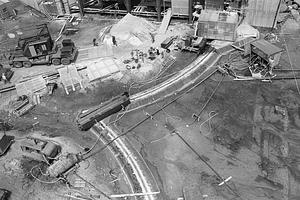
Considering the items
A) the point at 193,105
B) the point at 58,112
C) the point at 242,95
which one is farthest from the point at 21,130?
the point at 242,95

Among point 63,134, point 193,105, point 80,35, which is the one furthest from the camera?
point 80,35

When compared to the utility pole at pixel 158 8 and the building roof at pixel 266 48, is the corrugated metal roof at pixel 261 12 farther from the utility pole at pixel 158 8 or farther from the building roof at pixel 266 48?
the utility pole at pixel 158 8

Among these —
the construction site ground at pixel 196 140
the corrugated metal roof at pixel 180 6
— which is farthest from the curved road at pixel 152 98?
the corrugated metal roof at pixel 180 6

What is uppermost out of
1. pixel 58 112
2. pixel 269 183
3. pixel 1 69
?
pixel 1 69

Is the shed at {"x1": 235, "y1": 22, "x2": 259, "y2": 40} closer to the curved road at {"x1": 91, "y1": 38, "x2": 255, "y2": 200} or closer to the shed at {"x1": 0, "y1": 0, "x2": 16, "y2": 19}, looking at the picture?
the curved road at {"x1": 91, "y1": 38, "x2": 255, "y2": 200}

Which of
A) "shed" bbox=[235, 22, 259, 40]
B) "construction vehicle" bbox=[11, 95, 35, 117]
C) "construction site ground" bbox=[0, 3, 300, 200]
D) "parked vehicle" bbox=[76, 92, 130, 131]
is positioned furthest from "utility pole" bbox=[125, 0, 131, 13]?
"construction vehicle" bbox=[11, 95, 35, 117]

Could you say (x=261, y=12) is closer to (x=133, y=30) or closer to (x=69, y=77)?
(x=133, y=30)

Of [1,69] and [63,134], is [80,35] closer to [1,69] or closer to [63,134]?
[1,69]

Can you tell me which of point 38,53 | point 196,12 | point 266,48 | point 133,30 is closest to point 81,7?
point 133,30
